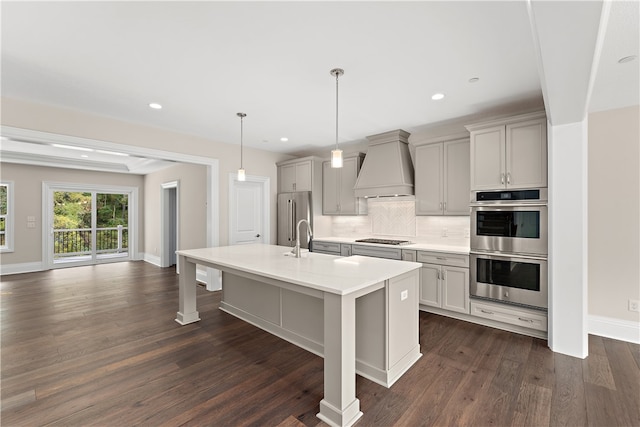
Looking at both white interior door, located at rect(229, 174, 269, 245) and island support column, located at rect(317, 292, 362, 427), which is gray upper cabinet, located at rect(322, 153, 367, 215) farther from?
island support column, located at rect(317, 292, 362, 427)

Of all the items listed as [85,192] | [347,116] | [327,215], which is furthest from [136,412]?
[85,192]

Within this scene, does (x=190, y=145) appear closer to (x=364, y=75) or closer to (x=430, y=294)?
(x=364, y=75)

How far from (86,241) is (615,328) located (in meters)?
10.5

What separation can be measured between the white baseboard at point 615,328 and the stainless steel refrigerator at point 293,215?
3.92m

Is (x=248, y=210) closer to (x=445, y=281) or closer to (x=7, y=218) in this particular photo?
(x=445, y=281)

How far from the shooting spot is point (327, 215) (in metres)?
5.50

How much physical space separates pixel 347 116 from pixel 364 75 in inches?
43.9

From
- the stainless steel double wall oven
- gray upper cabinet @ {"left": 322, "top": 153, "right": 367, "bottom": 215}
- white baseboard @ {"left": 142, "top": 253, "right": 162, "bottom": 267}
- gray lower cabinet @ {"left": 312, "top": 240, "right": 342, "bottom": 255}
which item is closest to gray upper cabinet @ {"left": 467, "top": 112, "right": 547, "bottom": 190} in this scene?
the stainless steel double wall oven

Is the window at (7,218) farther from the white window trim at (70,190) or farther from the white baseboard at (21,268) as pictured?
the white window trim at (70,190)

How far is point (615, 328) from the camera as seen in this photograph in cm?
306

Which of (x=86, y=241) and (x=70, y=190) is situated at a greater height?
(x=70, y=190)

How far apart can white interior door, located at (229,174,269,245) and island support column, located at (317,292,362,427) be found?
11.8 feet

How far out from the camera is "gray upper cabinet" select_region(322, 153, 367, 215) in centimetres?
495

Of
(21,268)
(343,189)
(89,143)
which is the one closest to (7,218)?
(21,268)
